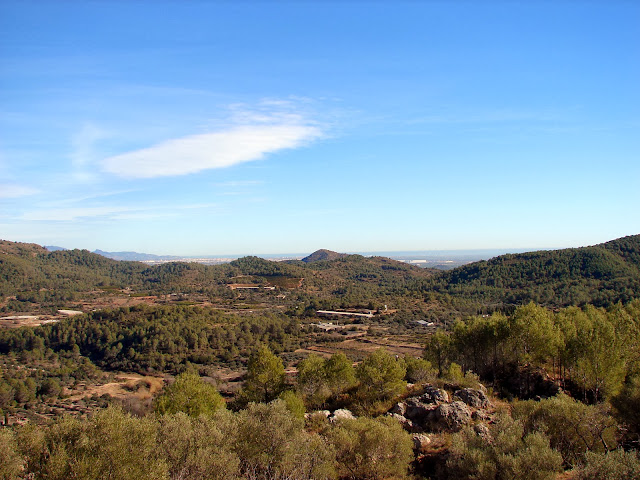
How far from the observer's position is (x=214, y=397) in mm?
32562

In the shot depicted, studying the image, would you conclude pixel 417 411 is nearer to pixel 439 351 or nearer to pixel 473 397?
pixel 473 397

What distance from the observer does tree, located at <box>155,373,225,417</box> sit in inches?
1172

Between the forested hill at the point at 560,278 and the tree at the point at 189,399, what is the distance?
8814 centimetres

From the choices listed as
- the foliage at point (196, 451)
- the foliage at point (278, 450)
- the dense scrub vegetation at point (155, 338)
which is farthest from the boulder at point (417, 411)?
the dense scrub vegetation at point (155, 338)

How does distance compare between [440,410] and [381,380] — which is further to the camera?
[381,380]

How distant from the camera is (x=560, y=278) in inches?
4363

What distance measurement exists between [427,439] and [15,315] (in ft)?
424

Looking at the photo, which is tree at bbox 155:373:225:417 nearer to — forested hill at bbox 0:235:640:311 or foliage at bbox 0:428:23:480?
foliage at bbox 0:428:23:480

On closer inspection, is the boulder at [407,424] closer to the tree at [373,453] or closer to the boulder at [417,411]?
the boulder at [417,411]

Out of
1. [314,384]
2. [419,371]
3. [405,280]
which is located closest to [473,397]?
[419,371]

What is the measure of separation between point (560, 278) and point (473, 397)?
99.9m

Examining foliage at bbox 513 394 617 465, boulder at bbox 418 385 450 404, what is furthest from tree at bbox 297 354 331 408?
foliage at bbox 513 394 617 465

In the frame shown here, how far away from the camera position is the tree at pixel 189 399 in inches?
1172

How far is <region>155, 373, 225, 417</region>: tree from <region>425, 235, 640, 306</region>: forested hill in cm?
8814
